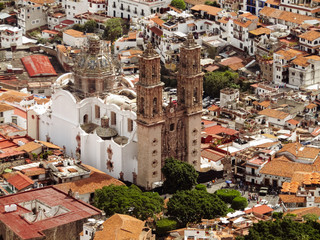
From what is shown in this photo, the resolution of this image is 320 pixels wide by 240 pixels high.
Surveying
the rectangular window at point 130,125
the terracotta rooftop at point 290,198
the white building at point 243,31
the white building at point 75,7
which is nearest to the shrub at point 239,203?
the terracotta rooftop at point 290,198

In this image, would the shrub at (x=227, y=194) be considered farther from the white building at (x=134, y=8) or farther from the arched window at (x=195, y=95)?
the white building at (x=134, y=8)

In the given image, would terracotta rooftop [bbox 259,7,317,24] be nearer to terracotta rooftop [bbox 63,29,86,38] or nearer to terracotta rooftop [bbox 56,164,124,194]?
terracotta rooftop [bbox 63,29,86,38]

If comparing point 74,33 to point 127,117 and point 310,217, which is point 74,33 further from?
point 310,217

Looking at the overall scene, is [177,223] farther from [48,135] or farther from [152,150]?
[48,135]

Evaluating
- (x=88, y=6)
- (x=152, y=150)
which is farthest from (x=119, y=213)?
(x=88, y=6)

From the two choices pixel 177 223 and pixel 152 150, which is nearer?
pixel 177 223

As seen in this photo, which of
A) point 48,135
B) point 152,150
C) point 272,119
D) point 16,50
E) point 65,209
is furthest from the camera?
point 16,50

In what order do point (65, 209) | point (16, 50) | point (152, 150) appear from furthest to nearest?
point (16, 50)
point (152, 150)
point (65, 209)
